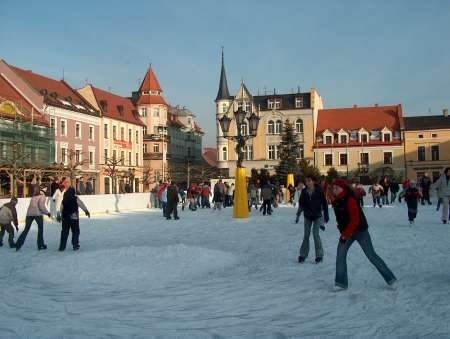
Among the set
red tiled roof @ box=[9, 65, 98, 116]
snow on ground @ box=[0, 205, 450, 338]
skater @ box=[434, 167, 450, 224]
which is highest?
red tiled roof @ box=[9, 65, 98, 116]

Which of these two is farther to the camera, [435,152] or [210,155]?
[210,155]

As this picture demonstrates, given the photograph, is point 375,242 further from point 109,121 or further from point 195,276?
point 109,121

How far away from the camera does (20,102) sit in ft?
145

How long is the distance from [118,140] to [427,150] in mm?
37384

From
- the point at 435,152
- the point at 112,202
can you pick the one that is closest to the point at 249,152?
the point at 435,152

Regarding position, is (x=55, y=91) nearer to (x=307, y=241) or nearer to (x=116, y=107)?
(x=116, y=107)

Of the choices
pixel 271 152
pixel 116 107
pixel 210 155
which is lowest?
pixel 271 152

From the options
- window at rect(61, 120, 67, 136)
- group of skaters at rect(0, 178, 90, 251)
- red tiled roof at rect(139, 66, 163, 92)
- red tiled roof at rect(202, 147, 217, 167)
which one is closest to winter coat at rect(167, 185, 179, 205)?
group of skaters at rect(0, 178, 90, 251)

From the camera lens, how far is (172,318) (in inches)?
242

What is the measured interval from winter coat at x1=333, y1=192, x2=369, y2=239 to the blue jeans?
0.41 feet

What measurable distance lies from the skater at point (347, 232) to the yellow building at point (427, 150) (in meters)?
59.6

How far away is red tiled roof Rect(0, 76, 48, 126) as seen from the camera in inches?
1752

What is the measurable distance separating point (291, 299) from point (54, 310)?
306 cm

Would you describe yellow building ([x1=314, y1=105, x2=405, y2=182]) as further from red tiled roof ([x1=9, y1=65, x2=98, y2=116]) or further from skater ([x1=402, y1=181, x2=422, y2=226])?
skater ([x1=402, y1=181, x2=422, y2=226])
